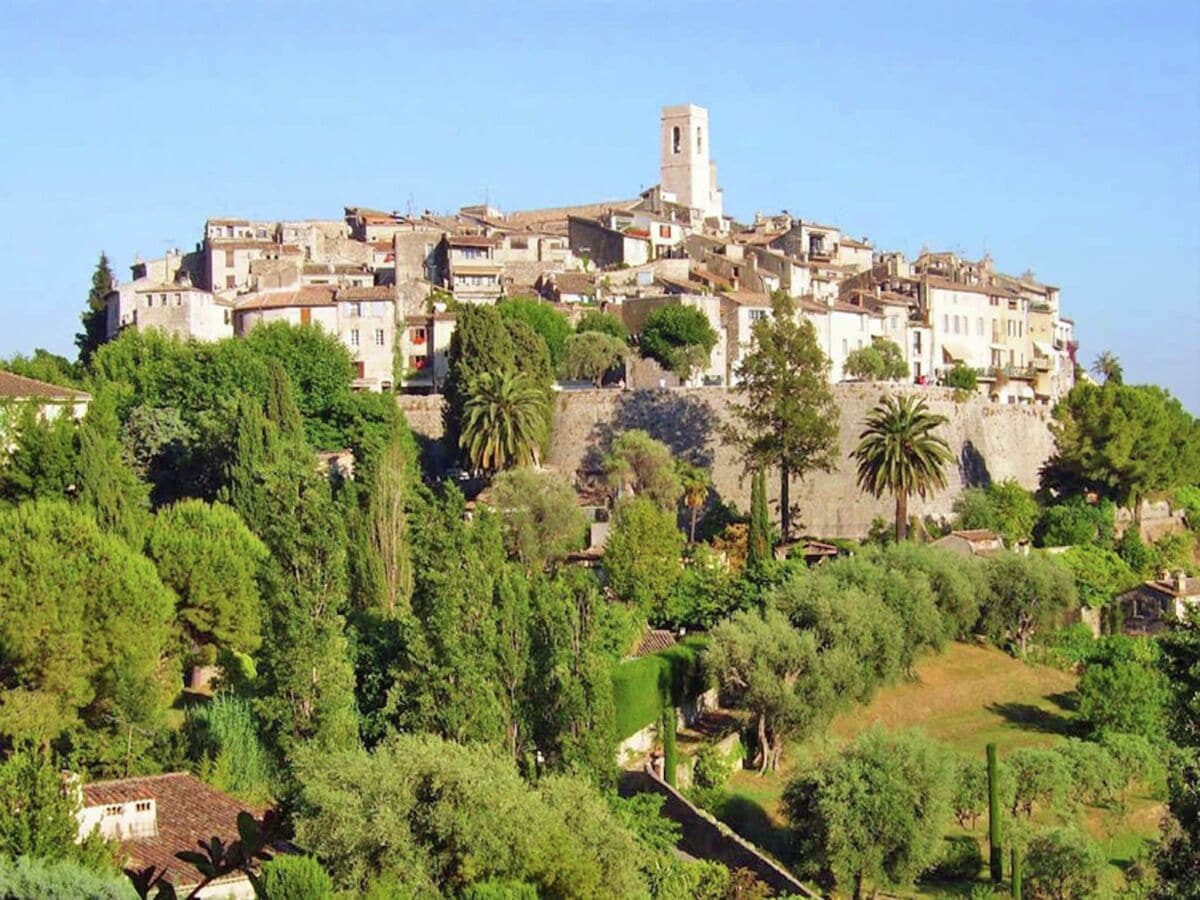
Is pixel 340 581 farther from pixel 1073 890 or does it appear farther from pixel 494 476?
pixel 494 476

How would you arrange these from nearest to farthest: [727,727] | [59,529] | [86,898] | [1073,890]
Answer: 1. [86,898]
2. [1073,890]
3. [59,529]
4. [727,727]

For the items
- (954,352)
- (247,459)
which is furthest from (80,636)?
(954,352)

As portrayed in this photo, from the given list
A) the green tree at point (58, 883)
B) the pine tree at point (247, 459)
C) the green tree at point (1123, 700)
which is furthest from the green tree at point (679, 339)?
the green tree at point (58, 883)

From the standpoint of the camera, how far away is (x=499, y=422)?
5725 cm

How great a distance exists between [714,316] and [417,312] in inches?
491

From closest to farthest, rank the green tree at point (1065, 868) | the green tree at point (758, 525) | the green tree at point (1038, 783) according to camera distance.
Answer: the green tree at point (1065, 868)
the green tree at point (1038, 783)
the green tree at point (758, 525)

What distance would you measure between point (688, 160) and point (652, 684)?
73755mm

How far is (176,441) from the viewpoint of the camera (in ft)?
190

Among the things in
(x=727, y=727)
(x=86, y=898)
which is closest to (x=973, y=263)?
(x=727, y=727)

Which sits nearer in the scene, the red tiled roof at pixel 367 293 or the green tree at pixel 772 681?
the green tree at pixel 772 681

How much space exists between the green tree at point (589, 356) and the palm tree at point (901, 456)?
54.3 ft

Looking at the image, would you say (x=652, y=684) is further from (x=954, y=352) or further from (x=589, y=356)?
(x=954, y=352)

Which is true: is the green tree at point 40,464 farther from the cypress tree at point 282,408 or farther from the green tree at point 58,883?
the green tree at point 58,883

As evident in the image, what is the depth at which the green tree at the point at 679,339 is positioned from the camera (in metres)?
70.2
